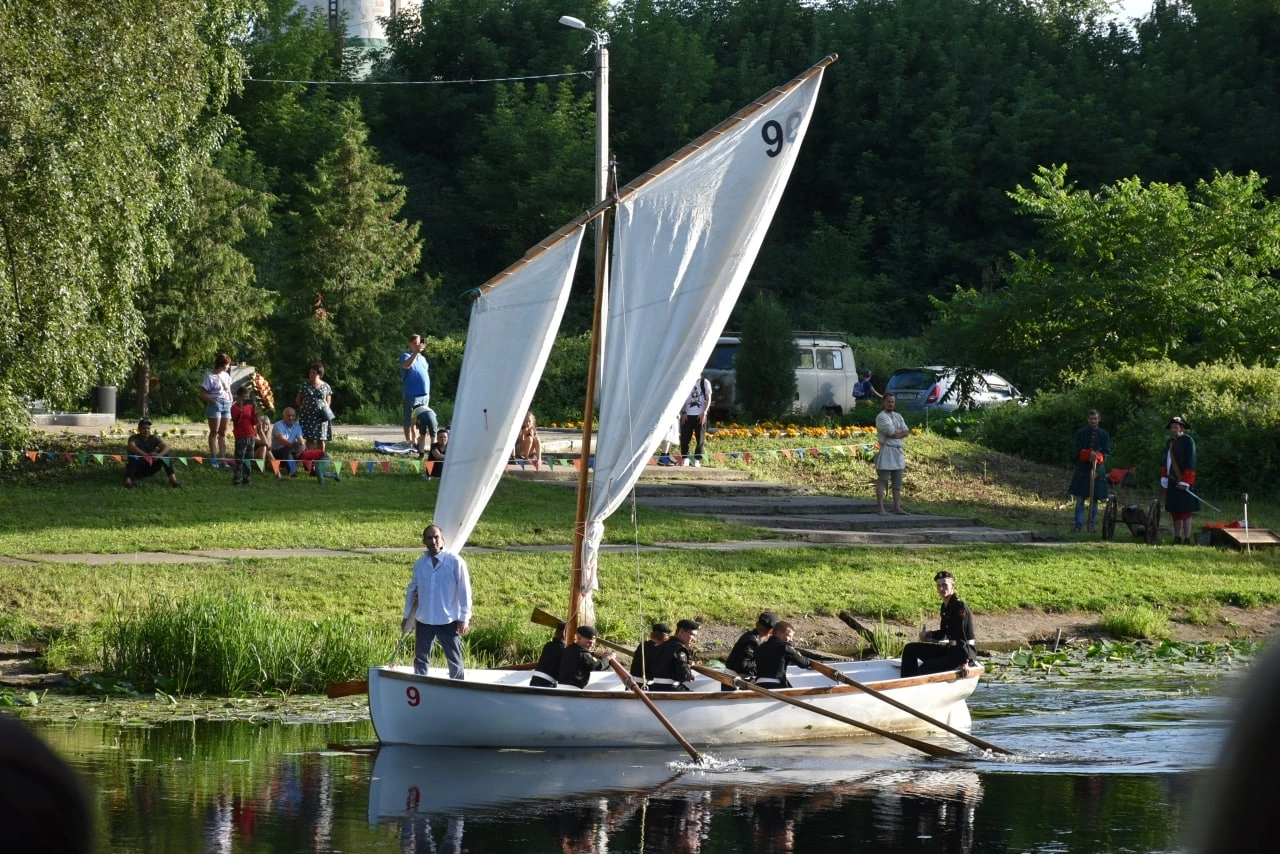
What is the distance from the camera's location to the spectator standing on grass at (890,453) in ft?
84.3

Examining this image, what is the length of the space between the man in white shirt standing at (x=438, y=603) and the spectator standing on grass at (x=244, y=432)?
427 inches

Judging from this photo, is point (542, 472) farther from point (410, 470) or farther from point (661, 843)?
point (661, 843)

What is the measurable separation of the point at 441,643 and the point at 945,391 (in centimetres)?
2734

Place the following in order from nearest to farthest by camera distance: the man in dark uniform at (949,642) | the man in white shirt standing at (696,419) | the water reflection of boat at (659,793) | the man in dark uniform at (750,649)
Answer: the water reflection of boat at (659,793) → the man in dark uniform at (750,649) → the man in dark uniform at (949,642) → the man in white shirt standing at (696,419)

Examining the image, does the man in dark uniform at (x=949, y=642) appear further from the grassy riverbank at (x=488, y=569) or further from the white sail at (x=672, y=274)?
the grassy riverbank at (x=488, y=569)

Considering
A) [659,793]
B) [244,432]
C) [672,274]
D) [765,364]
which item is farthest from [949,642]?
[765,364]

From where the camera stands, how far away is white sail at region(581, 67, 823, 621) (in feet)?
50.4

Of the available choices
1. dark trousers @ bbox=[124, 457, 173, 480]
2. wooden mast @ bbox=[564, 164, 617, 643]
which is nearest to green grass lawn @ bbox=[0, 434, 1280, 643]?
dark trousers @ bbox=[124, 457, 173, 480]

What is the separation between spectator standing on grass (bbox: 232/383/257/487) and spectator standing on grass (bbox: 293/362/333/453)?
30.5 inches

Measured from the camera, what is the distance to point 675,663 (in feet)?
49.8

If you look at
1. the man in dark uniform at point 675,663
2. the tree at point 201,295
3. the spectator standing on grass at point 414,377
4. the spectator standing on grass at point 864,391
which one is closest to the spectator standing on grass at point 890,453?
the spectator standing on grass at point 414,377

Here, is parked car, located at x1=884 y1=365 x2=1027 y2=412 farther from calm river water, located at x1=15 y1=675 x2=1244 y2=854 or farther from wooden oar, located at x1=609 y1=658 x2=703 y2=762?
wooden oar, located at x1=609 y1=658 x2=703 y2=762

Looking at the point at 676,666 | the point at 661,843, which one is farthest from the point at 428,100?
the point at 661,843

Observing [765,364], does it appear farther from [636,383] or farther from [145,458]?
[636,383]
